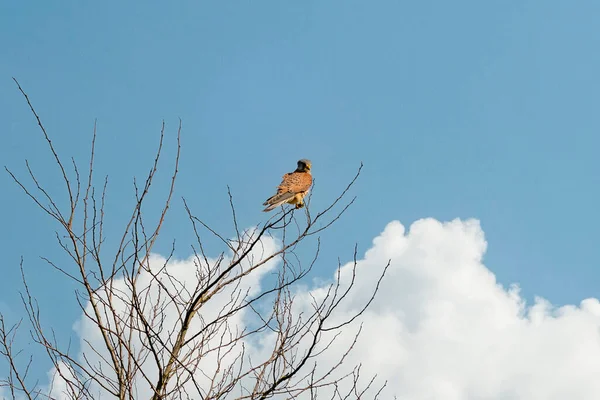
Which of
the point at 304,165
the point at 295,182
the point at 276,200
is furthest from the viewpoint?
the point at 304,165

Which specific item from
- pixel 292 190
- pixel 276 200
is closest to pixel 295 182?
pixel 292 190

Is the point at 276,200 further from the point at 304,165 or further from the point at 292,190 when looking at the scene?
the point at 304,165

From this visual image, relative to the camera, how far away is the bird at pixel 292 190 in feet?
19.5

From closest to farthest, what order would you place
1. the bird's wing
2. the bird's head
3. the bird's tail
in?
the bird's tail
the bird's wing
the bird's head

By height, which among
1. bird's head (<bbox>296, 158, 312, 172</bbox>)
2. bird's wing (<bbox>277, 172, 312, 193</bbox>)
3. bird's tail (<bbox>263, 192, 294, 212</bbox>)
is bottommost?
bird's tail (<bbox>263, 192, 294, 212</bbox>)

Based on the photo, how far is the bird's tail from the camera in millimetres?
5866

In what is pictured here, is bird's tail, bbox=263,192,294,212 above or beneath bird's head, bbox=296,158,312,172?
beneath

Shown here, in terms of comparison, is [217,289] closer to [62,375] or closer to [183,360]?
[183,360]

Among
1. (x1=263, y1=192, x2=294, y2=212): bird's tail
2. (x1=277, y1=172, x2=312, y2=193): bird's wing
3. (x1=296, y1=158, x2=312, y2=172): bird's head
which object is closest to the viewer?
(x1=263, y1=192, x2=294, y2=212): bird's tail

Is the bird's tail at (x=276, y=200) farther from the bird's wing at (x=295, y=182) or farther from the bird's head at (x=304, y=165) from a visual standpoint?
the bird's head at (x=304, y=165)

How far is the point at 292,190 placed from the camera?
20.2ft

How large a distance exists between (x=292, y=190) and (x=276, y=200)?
0.29 m

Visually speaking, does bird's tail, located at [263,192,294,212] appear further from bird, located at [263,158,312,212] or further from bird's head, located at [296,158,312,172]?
bird's head, located at [296,158,312,172]

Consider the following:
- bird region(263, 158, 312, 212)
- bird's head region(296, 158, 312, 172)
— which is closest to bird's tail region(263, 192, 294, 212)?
bird region(263, 158, 312, 212)
